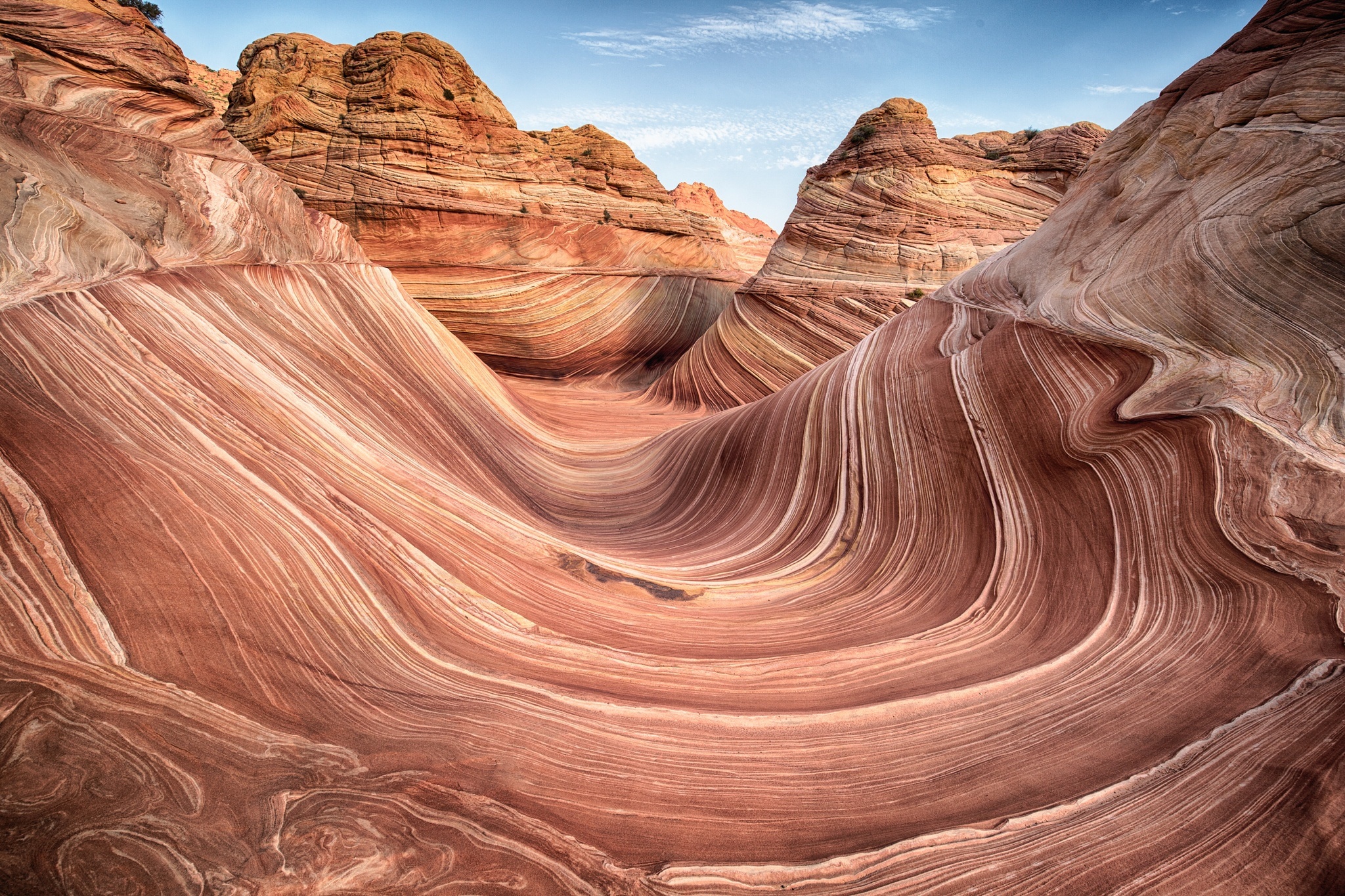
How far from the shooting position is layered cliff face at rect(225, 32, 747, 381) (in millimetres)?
10062

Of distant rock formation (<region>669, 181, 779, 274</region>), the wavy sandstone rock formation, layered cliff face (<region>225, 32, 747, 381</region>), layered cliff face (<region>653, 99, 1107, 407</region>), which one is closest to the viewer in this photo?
the wavy sandstone rock formation

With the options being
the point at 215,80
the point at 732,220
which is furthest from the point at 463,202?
the point at 732,220

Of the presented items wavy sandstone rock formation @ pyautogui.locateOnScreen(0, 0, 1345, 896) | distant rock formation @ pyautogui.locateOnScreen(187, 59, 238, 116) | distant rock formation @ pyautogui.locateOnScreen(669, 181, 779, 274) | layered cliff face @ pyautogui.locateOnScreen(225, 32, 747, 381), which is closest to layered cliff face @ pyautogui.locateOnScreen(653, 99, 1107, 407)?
layered cliff face @ pyautogui.locateOnScreen(225, 32, 747, 381)

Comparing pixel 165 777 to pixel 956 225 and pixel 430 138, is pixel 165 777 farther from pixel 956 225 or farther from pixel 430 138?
pixel 430 138

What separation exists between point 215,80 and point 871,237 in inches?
952

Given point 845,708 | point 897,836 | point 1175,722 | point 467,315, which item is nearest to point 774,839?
point 897,836

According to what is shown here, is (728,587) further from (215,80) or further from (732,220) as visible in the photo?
(732,220)

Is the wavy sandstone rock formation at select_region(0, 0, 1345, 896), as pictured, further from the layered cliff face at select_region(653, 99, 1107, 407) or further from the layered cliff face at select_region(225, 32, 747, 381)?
the layered cliff face at select_region(225, 32, 747, 381)

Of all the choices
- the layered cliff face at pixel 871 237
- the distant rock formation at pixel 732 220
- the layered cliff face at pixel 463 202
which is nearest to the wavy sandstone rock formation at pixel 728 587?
the layered cliff face at pixel 871 237

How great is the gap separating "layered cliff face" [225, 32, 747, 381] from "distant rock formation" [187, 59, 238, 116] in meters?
10.6

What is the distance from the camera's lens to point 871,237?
9.17m

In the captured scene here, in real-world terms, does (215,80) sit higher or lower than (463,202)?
higher

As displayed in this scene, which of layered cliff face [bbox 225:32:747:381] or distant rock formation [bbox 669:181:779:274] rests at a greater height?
distant rock formation [bbox 669:181:779:274]

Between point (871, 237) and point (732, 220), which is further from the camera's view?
point (732, 220)
